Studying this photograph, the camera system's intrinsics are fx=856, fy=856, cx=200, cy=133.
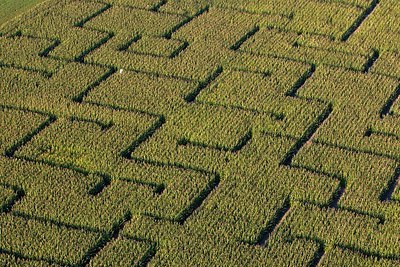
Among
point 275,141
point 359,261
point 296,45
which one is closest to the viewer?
point 359,261

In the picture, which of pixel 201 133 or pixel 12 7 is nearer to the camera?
pixel 201 133

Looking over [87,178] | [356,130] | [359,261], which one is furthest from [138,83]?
[359,261]

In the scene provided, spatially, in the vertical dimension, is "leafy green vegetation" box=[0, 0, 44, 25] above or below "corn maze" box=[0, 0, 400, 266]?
above

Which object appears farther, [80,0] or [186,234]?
[80,0]

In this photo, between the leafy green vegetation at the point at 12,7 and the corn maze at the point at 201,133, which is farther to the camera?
the leafy green vegetation at the point at 12,7

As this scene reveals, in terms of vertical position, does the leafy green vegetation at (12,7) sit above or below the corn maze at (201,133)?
above

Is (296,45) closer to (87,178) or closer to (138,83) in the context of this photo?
(138,83)

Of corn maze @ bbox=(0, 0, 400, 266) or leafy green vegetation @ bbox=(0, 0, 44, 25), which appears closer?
corn maze @ bbox=(0, 0, 400, 266)

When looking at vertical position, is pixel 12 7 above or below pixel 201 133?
above
